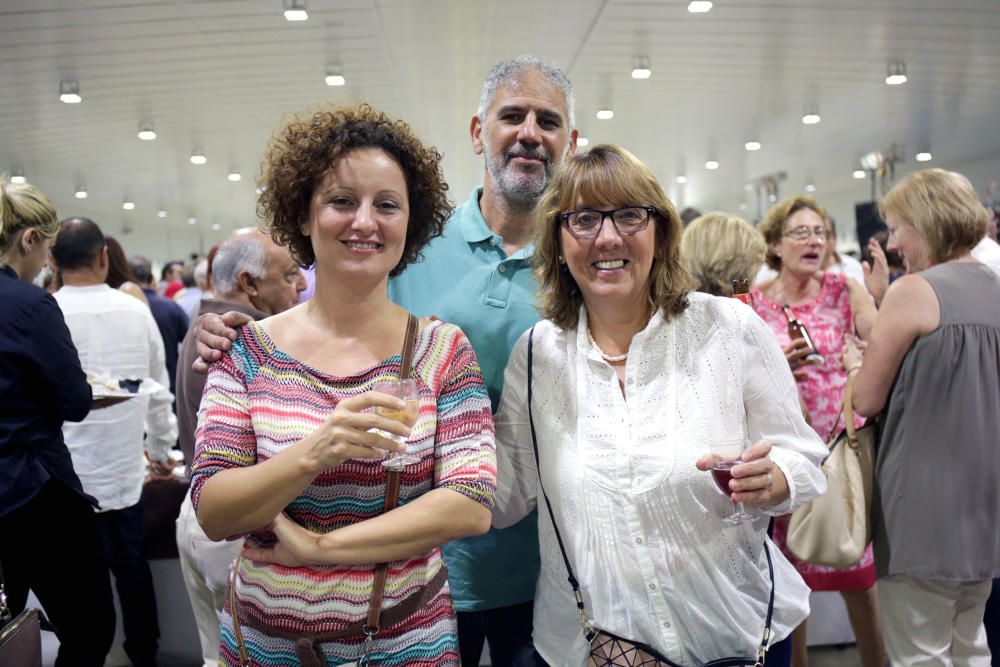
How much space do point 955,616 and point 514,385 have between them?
196cm

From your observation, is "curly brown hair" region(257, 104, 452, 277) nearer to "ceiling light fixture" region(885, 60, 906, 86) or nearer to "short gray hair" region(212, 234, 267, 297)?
"short gray hair" region(212, 234, 267, 297)

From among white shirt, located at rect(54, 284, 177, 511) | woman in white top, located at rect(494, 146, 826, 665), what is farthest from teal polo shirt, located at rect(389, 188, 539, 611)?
white shirt, located at rect(54, 284, 177, 511)

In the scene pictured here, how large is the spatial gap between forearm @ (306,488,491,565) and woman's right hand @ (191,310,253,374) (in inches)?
16.7

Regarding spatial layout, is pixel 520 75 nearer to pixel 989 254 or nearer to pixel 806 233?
pixel 806 233

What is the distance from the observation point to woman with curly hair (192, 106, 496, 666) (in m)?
1.43

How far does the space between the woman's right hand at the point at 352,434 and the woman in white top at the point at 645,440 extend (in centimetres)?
53

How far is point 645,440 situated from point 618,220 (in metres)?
0.49

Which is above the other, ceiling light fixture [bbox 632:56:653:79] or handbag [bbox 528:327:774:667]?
ceiling light fixture [bbox 632:56:653:79]

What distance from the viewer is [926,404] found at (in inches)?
106

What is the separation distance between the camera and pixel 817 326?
3596mm

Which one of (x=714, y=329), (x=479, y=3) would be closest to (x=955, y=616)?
(x=714, y=329)

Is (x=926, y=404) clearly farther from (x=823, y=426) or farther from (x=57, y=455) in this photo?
(x=57, y=455)

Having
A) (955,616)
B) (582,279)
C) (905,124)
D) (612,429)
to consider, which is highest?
(905,124)

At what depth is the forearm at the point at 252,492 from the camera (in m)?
1.37
